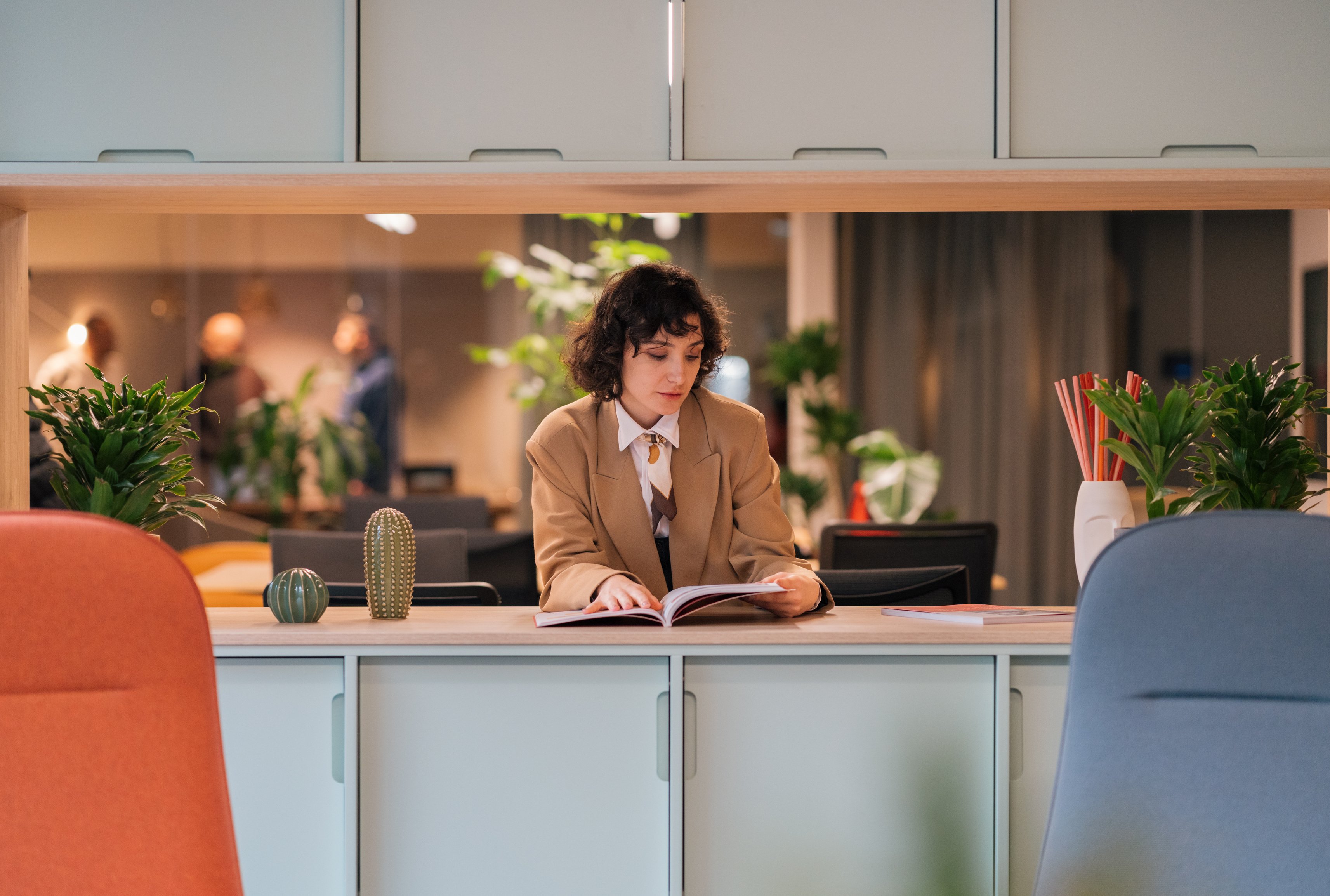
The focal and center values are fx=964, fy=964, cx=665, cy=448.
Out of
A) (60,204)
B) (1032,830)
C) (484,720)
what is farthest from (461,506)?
(1032,830)

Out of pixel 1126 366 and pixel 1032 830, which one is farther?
pixel 1126 366

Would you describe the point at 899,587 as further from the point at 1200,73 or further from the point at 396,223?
the point at 396,223

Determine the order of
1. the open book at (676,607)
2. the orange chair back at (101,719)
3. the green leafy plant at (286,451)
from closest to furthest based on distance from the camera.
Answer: the orange chair back at (101,719)
the open book at (676,607)
the green leafy plant at (286,451)

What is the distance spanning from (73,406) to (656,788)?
135 cm

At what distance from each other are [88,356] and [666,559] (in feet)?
19.5

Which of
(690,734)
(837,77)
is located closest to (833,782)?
(690,734)

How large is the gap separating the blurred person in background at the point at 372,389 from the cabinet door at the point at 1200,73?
583cm

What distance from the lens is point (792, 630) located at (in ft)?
5.59

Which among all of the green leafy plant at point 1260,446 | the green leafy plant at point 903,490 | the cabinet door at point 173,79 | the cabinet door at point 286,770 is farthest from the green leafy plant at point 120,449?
the green leafy plant at point 903,490

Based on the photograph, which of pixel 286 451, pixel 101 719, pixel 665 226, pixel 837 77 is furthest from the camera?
pixel 665 226

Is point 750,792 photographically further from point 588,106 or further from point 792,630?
point 588,106

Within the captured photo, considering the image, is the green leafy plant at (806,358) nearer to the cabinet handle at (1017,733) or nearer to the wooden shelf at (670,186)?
the wooden shelf at (670,186)

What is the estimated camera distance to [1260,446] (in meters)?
1.89

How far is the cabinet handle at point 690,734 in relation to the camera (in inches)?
67.2
